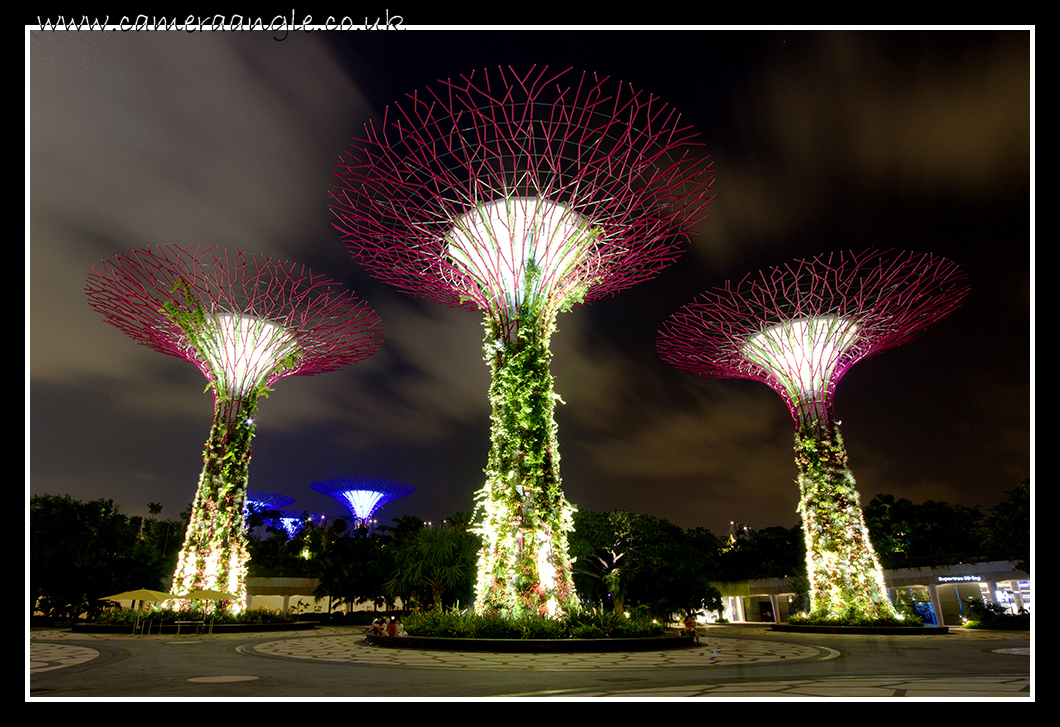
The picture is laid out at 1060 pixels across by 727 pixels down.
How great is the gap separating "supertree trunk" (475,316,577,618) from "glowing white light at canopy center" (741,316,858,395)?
1023 cm

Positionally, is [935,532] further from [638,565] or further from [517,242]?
[517,242]

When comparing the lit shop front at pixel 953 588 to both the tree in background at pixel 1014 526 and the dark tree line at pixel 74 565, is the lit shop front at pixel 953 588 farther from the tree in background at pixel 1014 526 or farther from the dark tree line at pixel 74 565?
the dark tree line at pixel 74 565

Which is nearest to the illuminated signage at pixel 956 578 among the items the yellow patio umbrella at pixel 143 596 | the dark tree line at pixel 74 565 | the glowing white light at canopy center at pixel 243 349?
the glowing white light at canopy center at pixel 243 349

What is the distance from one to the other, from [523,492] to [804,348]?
12647 mm

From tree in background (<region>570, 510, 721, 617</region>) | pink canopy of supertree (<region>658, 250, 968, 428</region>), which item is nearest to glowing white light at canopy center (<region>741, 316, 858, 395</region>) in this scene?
pink canopy of supertree (<region>658, 250, 968, 428</region>)

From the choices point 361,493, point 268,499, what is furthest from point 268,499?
point 361,493

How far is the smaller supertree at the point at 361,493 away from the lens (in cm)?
5800

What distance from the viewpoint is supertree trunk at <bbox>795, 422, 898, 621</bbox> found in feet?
66.0

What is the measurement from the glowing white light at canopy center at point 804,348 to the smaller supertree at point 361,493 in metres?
43.3

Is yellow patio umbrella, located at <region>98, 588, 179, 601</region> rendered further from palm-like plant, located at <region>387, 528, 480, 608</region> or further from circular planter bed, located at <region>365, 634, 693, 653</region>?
circular planter bed, located at <region>365, 634, 693, 653</region>

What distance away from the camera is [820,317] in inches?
841

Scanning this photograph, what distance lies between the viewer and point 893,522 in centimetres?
3816
